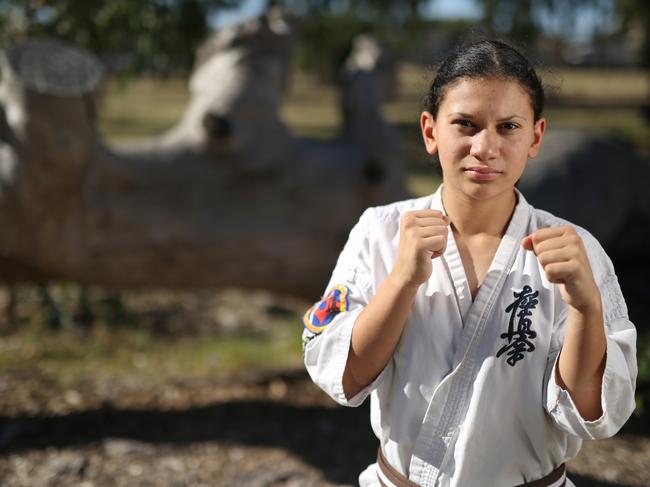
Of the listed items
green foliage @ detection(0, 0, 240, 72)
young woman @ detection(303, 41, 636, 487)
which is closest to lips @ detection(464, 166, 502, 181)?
young woman @ detection(303, 41, 636, 487)

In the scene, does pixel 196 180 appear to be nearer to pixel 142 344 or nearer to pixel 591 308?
pixel 142 344

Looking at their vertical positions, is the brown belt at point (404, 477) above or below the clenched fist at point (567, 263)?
below

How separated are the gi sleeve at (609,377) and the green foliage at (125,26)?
353 cm

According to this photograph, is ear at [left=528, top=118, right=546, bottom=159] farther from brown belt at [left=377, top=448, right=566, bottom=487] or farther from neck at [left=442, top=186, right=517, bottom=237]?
brown belt at [left=377, top=448, right=566, bottom=487]

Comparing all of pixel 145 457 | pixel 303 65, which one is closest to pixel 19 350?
pixel 145 457

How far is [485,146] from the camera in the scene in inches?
60.3

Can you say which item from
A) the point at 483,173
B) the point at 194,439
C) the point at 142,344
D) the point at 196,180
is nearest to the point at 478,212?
the point at 483,173

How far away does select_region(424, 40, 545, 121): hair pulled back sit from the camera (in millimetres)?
1583

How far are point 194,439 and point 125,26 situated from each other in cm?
245

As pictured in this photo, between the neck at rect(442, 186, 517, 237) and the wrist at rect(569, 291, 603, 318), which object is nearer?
the wrist at rect(569, 291, 603, 318)

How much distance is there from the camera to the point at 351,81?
4668 millimetres

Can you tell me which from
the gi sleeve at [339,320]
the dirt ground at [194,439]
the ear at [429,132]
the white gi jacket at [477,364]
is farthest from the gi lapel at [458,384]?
the dirt ground at [194,439]

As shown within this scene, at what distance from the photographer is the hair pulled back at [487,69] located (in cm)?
158

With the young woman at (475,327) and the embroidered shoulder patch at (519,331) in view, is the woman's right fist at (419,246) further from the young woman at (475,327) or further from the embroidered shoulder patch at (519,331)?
the embroidered shoulder patch at (519,331)
